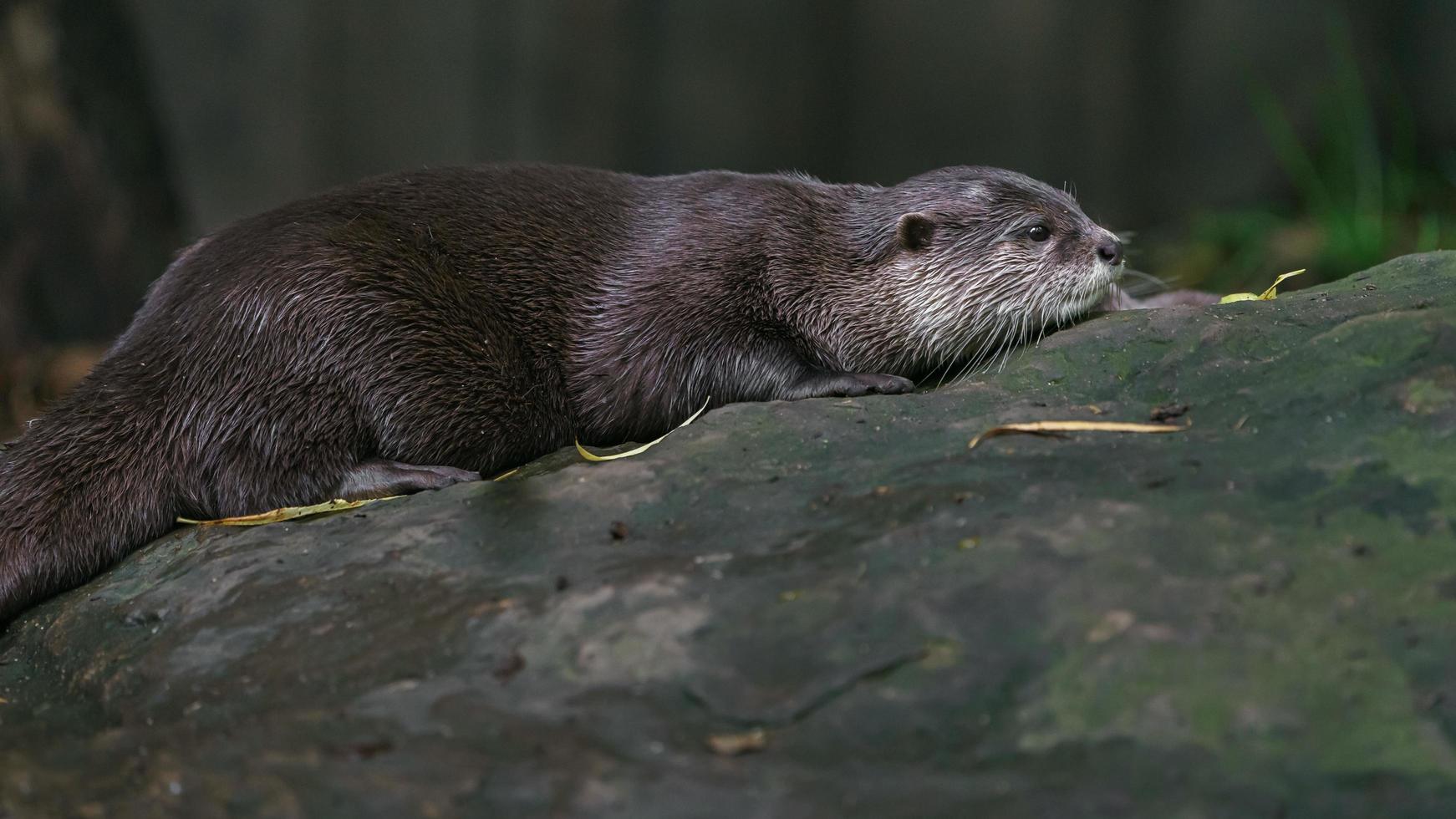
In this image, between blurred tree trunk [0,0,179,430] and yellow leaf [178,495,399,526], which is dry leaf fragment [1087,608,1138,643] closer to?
yellow leaf [178,495,399,526]

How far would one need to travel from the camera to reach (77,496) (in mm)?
2566

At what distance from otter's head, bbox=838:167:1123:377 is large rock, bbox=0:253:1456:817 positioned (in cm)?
72

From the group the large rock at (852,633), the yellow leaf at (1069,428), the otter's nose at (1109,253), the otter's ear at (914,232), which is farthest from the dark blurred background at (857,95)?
the large rock at (852,633)

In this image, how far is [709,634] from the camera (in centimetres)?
177

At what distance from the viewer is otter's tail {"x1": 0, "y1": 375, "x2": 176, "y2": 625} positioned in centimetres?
252

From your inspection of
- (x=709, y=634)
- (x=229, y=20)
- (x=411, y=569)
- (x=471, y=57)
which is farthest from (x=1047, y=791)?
(x=229, y=20)

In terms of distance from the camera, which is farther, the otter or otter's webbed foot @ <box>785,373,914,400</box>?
otter's webbed foot @ <box>785,373,914,400</box>

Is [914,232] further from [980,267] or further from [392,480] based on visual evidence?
[392,480]

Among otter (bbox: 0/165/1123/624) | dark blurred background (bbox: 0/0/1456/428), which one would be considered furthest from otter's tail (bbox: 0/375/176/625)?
dark blurred background (bbox: 0/0/1456/428)

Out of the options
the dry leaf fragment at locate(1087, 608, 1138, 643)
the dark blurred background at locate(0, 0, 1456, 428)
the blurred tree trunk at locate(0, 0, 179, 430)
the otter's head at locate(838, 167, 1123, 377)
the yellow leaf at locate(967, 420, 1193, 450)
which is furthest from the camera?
the dark blurred background at locate(0, 0, 1456, 428)

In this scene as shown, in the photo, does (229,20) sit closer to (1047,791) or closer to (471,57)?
(471,57)

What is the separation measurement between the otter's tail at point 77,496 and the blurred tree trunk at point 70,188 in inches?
111

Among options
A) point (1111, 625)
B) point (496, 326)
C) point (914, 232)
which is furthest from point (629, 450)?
point (1111, 625)

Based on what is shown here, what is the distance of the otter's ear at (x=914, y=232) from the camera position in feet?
10.7
